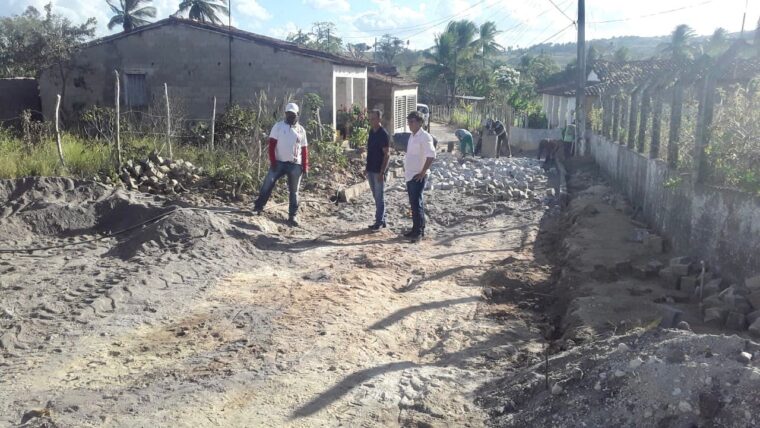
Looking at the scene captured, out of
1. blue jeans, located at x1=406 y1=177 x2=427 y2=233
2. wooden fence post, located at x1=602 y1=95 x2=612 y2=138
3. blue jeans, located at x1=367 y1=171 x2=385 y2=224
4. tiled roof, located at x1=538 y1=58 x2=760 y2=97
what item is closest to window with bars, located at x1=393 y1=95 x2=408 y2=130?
tiled roof, located at x1=538 y1=58 x2=760 y2=97

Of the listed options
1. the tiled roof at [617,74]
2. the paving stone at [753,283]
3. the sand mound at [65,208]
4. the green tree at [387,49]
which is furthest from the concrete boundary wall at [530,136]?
A: the green tree at [387,49]

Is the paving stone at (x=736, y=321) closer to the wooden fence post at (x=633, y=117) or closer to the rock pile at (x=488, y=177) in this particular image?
the wooden fence post at (x=633, y=117)

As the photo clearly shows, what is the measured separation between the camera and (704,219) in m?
7.46

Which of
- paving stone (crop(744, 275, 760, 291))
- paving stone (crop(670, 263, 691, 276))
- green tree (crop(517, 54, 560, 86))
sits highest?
green tree (crop(517, 54, 560, 86))

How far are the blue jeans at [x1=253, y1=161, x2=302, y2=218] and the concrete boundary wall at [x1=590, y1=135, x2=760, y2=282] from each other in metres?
5.02

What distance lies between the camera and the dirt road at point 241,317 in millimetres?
4535

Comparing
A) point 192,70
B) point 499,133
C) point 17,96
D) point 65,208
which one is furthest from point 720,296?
point 17,96

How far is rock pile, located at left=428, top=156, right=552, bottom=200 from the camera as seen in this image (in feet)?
48.3

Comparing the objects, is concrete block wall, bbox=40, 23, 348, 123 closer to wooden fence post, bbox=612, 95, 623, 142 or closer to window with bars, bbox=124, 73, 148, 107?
window with bars, bbox=124, 73, 148, 107

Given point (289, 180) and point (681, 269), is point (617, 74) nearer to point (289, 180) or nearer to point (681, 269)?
point (289, 180)

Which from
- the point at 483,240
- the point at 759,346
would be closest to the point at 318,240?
the point at 483,240

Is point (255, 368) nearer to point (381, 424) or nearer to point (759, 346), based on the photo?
point (381, 424)

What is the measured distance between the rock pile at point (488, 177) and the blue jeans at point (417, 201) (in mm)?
4359

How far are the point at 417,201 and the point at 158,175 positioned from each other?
4.49 meters
